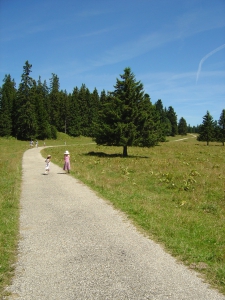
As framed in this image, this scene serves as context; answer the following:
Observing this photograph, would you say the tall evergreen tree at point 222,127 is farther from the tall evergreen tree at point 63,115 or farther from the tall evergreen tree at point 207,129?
the tall evergreen tree at point 63,115

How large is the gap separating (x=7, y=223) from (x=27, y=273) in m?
3.06

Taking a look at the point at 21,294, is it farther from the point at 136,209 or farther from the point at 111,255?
the point at 136,209

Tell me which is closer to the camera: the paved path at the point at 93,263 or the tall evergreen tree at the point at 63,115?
the paved path at the point at 93,263

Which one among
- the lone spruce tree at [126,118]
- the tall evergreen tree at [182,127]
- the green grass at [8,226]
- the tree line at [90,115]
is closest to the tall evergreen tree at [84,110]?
the tree line at [90,115]

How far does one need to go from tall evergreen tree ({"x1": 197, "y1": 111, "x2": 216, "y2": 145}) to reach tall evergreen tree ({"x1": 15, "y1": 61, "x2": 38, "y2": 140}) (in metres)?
47.6

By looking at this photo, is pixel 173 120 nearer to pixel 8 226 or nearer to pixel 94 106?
pixel 94 106

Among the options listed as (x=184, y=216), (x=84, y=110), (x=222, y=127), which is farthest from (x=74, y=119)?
(x=184, y=216)

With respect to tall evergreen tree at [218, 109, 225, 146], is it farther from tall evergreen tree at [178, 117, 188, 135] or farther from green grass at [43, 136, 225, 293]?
tall evergreen tree at [178, 117, 188, 135]

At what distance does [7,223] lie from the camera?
7426 millimetres

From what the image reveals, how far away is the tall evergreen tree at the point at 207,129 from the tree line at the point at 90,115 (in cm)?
72

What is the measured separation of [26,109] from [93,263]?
211ft

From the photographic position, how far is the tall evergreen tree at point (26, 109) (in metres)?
63.8

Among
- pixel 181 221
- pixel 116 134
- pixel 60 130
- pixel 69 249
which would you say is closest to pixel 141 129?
pixel 116 134

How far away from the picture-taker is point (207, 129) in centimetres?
7269
